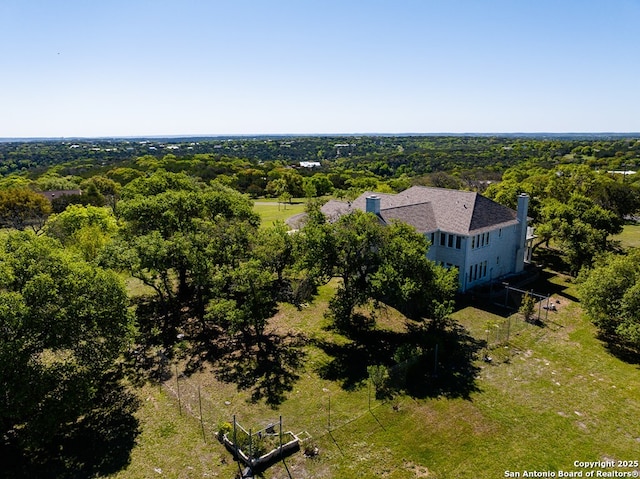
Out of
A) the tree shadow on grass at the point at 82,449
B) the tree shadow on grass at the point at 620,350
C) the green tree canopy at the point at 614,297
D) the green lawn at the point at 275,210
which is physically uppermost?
the green tree canopy at the point at 614,297

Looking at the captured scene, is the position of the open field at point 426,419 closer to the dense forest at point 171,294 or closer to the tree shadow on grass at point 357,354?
the tree shadow on grass at point 357,354

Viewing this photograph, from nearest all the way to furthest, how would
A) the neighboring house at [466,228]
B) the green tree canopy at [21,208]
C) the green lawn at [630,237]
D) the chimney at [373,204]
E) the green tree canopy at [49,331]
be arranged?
1. the green tree canopy at [49,331]
2. the chimney at [373,204]
3. the neighboring house at [466,228]
4. the green lawn at [630,237]
5. the green tree canopy at [21,208]

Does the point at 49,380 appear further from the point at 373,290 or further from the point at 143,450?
the point at 373,290

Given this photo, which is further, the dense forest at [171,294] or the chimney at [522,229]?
the chimney at [522,229]

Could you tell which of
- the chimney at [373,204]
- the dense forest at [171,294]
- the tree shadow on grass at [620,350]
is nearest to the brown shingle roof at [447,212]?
the chimney at [373,204]

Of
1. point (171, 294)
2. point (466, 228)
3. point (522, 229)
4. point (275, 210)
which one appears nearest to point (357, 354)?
point (171, 294)

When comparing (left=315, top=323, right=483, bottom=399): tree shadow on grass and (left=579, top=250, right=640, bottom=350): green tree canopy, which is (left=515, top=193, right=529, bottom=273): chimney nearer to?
(left=579, top=250, right=640, bottom=350): green tree canopy

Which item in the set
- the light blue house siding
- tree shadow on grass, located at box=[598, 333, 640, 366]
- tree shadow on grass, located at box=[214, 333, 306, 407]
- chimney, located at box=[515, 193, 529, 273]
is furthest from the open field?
chimney, located at box=[515, 193, 529, 273]

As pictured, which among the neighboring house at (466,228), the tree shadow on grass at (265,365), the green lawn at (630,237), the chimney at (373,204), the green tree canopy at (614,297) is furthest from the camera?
the green lawn at (630,237)
